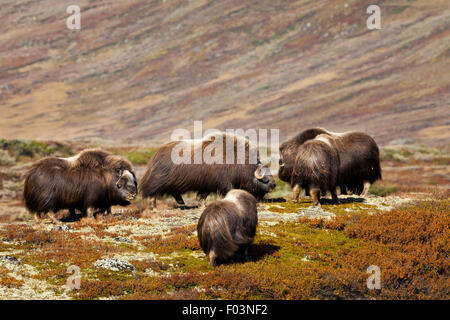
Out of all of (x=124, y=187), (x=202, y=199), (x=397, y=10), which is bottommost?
(x=202, y=199)

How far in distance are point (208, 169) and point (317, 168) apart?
3251 mm

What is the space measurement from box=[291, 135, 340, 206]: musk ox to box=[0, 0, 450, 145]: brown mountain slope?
79.1 meters

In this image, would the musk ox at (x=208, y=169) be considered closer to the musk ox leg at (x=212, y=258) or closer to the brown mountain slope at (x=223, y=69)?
the musk ox leg at (x=212, y=258)

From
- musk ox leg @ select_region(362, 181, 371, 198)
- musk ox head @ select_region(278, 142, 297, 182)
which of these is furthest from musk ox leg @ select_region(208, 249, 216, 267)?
musk ox leg @ select_region(362, 181, 371, 198)

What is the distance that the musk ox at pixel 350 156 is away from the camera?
1620cm

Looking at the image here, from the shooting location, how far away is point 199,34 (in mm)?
168000

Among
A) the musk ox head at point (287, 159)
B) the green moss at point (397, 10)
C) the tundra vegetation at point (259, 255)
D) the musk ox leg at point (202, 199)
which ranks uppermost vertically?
the green moss at point (397, 10)

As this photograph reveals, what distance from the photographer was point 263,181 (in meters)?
15.1

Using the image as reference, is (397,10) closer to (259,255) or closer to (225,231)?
(259,255)

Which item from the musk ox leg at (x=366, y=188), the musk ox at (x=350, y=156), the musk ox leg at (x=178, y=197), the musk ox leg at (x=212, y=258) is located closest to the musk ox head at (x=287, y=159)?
the musk ox at (x=350, y=156)

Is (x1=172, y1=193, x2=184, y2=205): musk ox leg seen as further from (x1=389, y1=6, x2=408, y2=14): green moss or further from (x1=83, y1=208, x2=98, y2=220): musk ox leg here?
(x1=389, y1=6, x2=408, y2=14): green moss

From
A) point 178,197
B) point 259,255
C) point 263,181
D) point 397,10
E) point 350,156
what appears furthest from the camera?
point 397,10

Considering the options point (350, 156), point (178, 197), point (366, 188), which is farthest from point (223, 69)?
point (178, 197)

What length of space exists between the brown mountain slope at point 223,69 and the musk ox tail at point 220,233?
84.9 m
